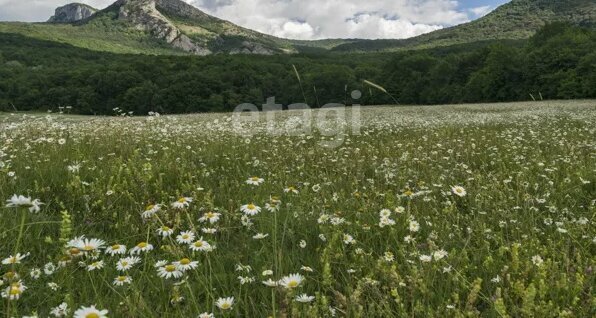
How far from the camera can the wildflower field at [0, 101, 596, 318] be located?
2.25 m

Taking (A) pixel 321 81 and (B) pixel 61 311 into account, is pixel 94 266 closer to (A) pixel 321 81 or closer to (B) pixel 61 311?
(B) pixel 61 311

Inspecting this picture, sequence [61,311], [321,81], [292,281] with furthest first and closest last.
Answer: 1. [321,81]
2. [292,281]
3. [61,311]

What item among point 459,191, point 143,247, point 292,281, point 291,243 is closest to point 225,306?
point 292,281

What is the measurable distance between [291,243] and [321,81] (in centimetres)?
8375

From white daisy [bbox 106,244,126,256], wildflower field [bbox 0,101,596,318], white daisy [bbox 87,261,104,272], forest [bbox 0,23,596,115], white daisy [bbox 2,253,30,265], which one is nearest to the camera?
white daisy [bbox 2,253,30,265]

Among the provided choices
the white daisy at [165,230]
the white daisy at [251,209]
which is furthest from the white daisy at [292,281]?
the white daisy at [165,230]

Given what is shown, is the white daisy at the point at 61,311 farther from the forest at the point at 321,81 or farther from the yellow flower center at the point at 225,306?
the forest at the point at 321,81

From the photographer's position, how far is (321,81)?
85.6m

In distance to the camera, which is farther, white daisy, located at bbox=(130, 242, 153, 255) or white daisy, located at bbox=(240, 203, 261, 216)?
white daisy, located at bbox=(240, 203, 261, 216)

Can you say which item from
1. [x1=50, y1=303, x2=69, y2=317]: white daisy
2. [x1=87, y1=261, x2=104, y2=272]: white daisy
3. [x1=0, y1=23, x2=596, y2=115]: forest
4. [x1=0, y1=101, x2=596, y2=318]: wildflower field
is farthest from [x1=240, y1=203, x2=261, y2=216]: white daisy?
[x1=0, y1=23, x2=596, y2=115]: forest

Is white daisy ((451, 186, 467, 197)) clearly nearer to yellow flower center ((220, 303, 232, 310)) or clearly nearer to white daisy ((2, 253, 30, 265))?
yellow flower center ((220, 303, 232, 310))

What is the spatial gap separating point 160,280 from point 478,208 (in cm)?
287

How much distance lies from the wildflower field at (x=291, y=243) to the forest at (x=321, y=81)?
175 feet

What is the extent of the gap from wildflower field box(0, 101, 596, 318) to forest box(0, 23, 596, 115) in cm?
5332
